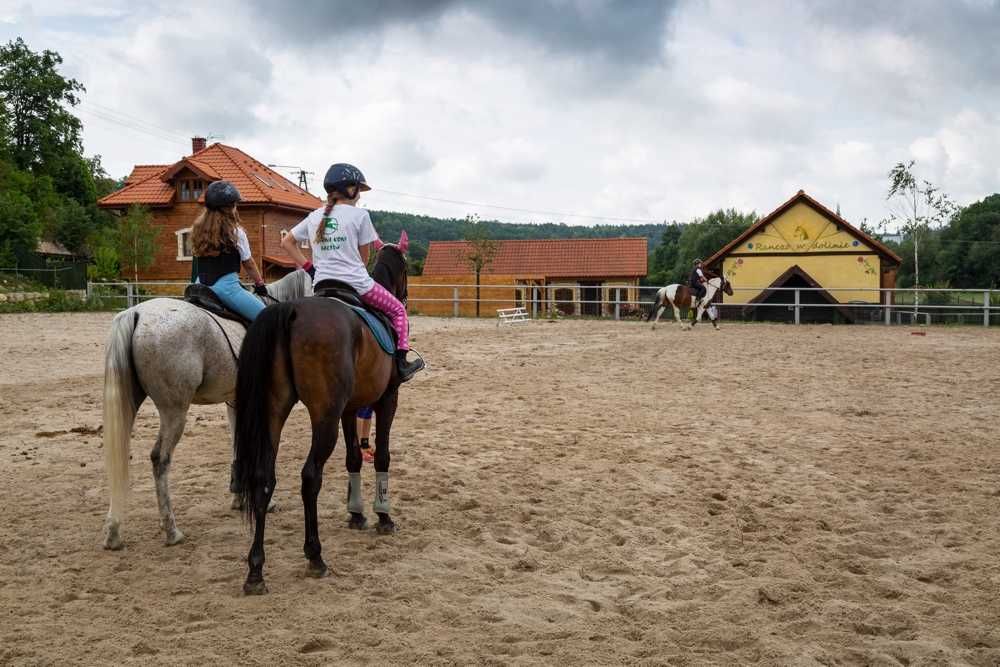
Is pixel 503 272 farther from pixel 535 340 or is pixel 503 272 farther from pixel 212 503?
pixel 212 503

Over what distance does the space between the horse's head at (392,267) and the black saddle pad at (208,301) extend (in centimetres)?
105

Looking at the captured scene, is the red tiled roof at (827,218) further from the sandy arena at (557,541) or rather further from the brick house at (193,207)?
the sandy arena at (557,541)

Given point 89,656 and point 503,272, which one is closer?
point 89,656

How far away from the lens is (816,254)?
105ft

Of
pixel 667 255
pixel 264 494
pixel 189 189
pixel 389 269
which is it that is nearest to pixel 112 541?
pixel 264 494

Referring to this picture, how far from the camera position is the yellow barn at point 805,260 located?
3100cm

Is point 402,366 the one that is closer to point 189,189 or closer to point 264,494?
point 264,494

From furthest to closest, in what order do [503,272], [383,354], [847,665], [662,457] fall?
[503,272] < [662,457] < [383,354] < [847,665]

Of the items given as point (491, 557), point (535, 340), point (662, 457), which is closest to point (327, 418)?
point (491, 557)

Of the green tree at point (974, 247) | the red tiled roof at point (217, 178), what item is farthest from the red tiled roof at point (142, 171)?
the green tree at point (974, 247)

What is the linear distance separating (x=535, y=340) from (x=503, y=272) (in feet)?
104

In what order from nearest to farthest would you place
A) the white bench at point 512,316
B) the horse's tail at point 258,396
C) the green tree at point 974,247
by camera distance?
the horse's tail at point 258,396 < the white bench at point 512,316 < the green tree at point 974,247

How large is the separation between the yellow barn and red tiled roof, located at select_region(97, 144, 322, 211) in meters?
19.8

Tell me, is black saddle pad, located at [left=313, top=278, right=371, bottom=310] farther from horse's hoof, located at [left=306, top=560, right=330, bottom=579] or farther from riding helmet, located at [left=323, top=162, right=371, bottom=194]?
horse's hoof, located at [left=306, top=560, right=330, bottom=579]
